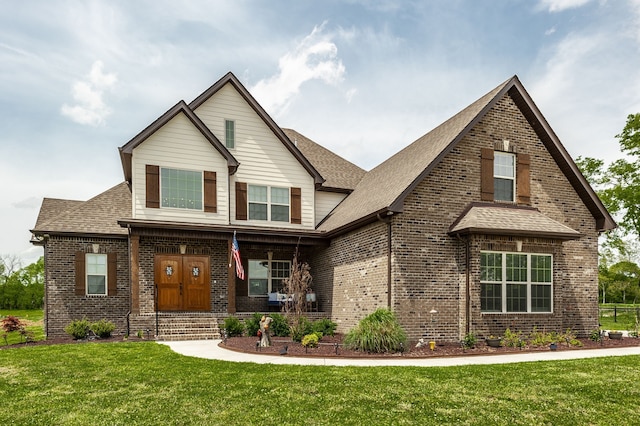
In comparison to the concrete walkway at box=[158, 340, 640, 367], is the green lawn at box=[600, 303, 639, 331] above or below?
below

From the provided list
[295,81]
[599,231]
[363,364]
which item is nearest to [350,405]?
[363,364]

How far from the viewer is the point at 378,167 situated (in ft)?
72.5

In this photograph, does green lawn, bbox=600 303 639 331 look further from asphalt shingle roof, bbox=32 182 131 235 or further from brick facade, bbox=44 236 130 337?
asphalt shingle roof, bbox=32 182 131 235

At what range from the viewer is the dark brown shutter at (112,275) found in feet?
60.0

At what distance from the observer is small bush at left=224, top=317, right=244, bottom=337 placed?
15711 millimetres

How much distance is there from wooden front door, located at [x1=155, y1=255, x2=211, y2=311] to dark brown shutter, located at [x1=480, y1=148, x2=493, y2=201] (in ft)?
33.3

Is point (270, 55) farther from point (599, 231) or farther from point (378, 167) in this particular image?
point (599, 231)

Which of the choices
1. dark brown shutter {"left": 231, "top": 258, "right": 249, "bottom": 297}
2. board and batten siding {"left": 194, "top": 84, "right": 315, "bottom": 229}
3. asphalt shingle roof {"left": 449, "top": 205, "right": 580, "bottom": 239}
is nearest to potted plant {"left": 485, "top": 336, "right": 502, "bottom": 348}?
asphalt shingle roof {"left": 449, "top": 205, "right": 580, "bottom": 239}

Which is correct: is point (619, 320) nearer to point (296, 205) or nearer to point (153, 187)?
point (296, 205)

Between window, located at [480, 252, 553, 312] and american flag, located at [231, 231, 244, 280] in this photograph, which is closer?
window, located at [480, 252, 553, 312]

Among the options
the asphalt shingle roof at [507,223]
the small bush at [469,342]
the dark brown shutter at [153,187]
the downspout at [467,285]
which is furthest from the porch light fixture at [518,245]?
the dark brown shutter at [153,187]

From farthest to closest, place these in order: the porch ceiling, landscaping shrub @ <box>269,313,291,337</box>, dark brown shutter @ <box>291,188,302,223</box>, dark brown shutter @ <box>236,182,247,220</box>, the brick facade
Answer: dark brown shutter @ <box>291,188,302,223</box> < dark brown shutter @ <box>236,182,247,220</box> < the brick facade < the porch ceiling < landscaping shrub @ <box>269,313,291,337</box>

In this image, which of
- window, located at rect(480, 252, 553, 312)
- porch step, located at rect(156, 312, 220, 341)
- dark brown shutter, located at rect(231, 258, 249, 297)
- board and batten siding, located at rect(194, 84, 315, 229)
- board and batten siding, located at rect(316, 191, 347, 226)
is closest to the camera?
window, located at rect(480, 252, 553, 312)

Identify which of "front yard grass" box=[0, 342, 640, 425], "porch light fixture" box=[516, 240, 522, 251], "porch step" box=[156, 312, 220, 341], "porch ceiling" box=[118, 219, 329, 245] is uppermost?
"porch ceiling" box=[118, 219, 329, 245]
